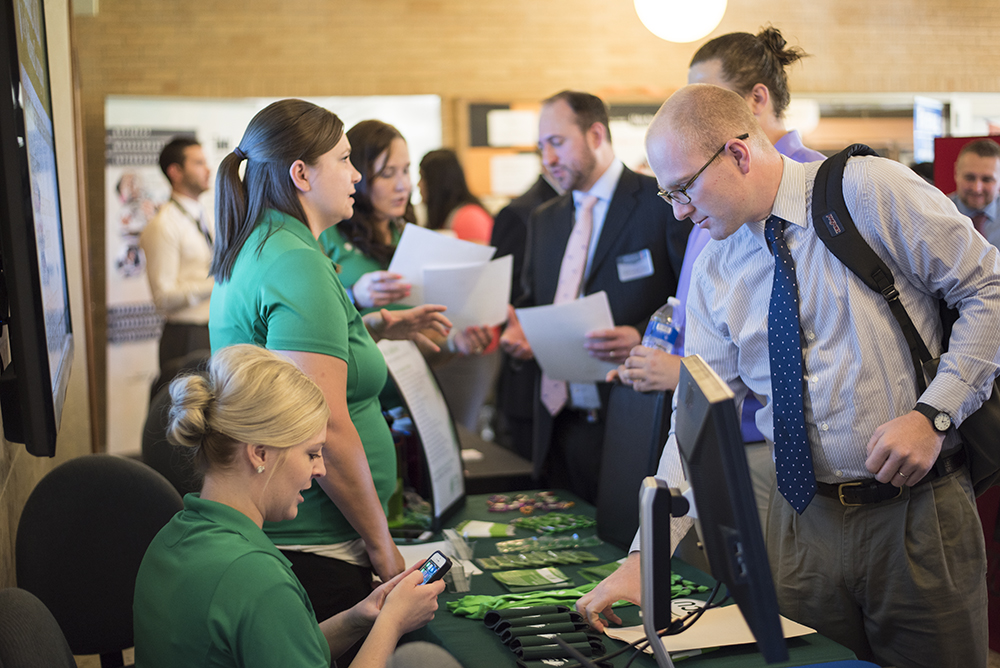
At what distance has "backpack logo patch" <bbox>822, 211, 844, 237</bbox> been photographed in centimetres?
163

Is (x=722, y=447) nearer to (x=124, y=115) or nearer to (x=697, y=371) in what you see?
(x=697, y=371)

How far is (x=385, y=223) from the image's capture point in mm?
2840

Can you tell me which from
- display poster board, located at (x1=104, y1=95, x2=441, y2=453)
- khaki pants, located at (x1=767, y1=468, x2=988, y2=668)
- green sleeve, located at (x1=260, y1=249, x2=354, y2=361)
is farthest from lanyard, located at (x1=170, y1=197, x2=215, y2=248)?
khaki pants, located at (x1=767, y1=468, x2=988, y2=668)

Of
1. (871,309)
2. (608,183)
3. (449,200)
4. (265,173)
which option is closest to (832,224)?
(871,309)

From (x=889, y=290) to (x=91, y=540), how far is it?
5.63ft

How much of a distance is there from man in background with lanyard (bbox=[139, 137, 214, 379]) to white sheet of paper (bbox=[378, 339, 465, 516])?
112 inches

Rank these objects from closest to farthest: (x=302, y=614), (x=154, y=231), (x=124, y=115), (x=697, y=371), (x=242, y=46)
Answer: (x=697, y=371), (x=302, y=614), (x=154, y=231), (x=124, y=115), (x=242, y=46)

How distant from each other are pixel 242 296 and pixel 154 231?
12.1ft

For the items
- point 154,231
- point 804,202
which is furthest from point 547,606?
point 154,231

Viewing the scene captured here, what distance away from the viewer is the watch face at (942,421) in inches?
60.9

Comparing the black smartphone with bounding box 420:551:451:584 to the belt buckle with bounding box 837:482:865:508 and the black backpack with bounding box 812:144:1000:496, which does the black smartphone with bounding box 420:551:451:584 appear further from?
the black backpack with bounding box 812:144:1000:496

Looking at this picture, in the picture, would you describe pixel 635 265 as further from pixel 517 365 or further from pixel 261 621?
pixel 261 621

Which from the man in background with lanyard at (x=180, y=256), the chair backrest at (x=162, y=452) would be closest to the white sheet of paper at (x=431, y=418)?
the chair backrest at (x=162, y=452)

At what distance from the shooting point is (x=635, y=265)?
2.88m
